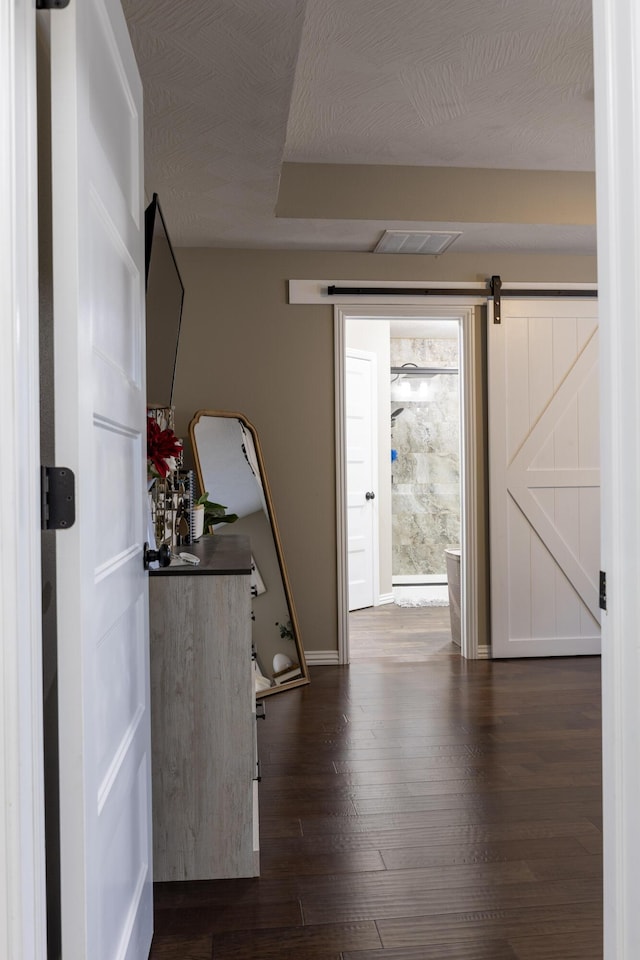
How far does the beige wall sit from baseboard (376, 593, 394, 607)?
201 centimetres

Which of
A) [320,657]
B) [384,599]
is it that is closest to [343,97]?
[320,657]

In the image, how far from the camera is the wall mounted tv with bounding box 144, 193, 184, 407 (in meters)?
2.33

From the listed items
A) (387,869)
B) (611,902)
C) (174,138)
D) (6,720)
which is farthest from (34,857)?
(174,138)

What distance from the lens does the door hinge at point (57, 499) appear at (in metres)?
1.05

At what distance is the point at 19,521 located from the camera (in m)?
0.94

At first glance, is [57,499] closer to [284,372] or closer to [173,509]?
[173,509]

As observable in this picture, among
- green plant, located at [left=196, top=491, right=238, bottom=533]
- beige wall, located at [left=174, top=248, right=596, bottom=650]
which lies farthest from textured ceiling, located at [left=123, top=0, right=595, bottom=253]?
green plant, located at [left=196, top=491, right=238, bottom=533]

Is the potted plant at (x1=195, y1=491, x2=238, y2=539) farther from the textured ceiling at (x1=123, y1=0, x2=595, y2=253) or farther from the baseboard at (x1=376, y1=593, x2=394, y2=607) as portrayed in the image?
the baseboard at (x1=376, y1=593, x2=394, y2=607)

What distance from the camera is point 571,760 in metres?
2.97

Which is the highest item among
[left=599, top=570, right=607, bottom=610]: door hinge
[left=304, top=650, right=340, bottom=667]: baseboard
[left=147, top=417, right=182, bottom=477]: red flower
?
[left=147, top=417, right=182, bottom=477]: red flower

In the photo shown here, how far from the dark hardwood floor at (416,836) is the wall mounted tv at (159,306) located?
1.52 meters

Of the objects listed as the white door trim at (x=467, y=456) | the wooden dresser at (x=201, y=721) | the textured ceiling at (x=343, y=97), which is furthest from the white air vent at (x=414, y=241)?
the wooden dresser at (x=201, y=721)

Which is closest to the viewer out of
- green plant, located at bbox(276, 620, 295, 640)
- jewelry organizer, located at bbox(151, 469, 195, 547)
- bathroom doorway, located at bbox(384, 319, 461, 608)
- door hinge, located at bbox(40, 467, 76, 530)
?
door hinge, located at bbox(40, 467, 76, 530)

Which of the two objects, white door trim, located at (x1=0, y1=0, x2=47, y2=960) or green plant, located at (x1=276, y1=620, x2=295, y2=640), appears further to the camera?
green plant, located at (x1=276, y1=620, x2=295, y2=640)
